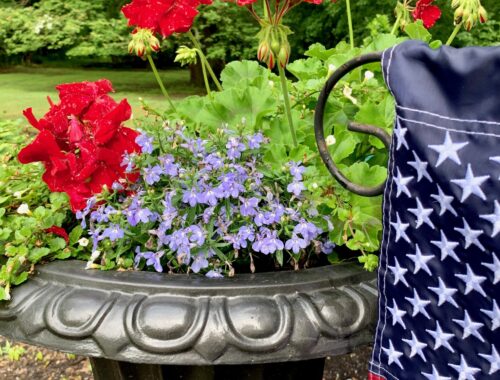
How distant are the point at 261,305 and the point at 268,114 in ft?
2.04

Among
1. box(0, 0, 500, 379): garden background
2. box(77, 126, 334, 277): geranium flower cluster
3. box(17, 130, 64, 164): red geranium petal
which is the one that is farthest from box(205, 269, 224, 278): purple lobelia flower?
box(0, 0, 500, 379): garden background

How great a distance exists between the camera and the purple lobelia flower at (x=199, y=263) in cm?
123

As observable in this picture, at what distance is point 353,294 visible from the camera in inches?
47.4

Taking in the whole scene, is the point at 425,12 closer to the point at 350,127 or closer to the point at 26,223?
the point at 350,127

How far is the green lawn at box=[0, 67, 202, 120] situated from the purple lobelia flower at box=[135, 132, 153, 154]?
6.93m

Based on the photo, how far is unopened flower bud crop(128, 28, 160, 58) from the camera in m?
1.57

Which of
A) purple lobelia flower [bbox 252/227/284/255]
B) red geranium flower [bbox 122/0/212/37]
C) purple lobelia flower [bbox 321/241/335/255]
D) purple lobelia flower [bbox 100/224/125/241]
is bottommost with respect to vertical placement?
purple lobelia flower [bbox 321/241/335/255]

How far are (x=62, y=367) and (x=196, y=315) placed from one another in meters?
1.71

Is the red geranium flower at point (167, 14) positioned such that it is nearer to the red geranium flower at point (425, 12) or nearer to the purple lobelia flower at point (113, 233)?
the purple lobelia flower at point (113, 233)

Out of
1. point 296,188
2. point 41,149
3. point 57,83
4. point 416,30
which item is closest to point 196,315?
point 296,188

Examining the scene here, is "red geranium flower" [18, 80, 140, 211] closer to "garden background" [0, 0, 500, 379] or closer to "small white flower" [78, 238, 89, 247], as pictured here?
"small white flower" [78, 238, 89, 247]

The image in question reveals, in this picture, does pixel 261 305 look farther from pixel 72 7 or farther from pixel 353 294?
pixel 72 7

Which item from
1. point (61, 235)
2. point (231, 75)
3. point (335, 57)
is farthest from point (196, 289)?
point (231, 75)

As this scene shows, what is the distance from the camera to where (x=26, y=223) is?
4.54 feet
